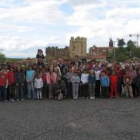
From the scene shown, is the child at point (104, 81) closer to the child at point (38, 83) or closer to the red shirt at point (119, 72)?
the red shirt at point (119, 72)

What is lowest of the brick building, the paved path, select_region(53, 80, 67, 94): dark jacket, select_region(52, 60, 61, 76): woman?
the paved path

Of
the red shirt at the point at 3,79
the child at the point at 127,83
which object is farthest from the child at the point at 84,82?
the red shirt at the point at 3,79

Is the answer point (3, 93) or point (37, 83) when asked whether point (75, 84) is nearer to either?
point (37, 83)

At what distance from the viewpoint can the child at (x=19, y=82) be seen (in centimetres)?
1252

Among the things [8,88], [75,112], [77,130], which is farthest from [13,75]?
[77,130]

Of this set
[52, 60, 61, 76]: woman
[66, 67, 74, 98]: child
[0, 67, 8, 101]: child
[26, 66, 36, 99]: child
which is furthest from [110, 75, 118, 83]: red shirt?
[0, 67, 8, 101]: child

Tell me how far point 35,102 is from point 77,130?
481 cm

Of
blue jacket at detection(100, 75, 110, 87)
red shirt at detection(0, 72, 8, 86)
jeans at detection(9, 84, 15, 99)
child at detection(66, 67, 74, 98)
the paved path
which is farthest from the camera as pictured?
child at detection(66, 67, 74, 98)

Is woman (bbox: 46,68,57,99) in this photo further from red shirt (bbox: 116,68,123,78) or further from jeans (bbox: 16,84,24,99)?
red shirt (bbox: 116,68,123,78)

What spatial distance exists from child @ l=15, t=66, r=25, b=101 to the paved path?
85 cm

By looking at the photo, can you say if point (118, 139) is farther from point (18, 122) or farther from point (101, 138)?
point (18, 122)

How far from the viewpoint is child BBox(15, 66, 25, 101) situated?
12523 mm

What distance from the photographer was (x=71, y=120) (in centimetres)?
841

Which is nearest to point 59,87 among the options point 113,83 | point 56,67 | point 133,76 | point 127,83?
point 56,67
